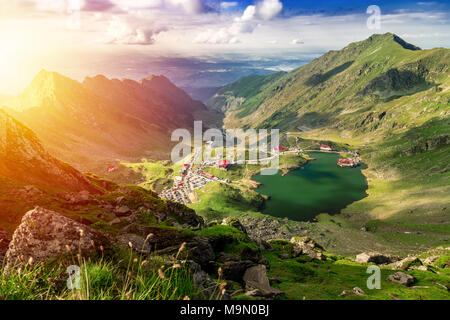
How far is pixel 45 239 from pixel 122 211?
26.7 meters

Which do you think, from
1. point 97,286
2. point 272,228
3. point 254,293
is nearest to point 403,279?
point 254,293

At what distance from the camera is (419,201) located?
146 m

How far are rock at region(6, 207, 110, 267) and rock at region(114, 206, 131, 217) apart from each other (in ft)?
82.9

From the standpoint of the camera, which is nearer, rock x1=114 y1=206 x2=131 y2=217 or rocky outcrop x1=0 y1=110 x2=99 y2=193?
rocky outcrop x1=0 y1=110 x2=99 y2=193

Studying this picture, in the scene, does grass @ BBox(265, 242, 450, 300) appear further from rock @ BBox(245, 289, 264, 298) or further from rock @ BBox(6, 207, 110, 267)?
rock @ BBox(6, 207, 110, 267)

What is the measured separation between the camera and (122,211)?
3800cm

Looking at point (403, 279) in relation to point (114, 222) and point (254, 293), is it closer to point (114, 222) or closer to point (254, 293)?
point (254, 293)

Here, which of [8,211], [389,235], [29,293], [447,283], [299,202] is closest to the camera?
[29,293]

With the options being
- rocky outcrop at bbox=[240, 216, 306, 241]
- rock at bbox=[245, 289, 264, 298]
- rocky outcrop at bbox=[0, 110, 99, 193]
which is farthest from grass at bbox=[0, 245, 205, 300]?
rocky outcrop at bbox=[240, 216, 306, 241]

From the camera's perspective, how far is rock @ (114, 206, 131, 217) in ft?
122

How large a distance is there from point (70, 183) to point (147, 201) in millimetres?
12181

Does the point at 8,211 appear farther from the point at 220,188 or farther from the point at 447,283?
the point at 220,188

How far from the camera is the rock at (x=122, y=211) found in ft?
122
